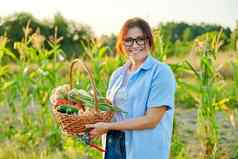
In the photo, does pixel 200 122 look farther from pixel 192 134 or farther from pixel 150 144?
pixel 150 144

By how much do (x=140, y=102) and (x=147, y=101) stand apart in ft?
0.13

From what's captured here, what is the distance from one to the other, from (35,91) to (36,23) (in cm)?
2461

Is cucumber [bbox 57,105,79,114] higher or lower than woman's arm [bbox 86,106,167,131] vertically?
higher

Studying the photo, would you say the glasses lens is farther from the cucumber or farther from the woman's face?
the cucumber

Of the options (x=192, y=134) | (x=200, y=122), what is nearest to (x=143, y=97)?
(x=200, y=122)

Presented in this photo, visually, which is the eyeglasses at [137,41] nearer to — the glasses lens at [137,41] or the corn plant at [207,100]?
the glasses lens at [137,41]

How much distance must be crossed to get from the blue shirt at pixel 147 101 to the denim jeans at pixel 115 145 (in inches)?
2.0

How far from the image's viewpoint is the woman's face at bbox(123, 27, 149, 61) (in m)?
3.21

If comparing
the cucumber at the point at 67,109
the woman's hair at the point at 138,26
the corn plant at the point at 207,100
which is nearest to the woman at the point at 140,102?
the woman's hair at the point at 138,26

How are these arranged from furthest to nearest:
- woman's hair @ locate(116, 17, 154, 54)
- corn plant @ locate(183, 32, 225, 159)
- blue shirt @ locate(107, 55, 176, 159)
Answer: corn plant @ locate(183, 32, 225, 159) → woman's hair @ locate(116, 17, 154, 54) → blue shirt @ locate(107, 55, 176, 159)

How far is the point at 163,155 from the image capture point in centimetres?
326

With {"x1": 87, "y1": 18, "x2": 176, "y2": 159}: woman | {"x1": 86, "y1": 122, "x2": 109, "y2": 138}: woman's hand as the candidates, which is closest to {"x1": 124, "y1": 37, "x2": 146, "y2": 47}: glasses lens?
{"x1": 87, "y1": 18, "x2": 176, "y2": 159}: woman

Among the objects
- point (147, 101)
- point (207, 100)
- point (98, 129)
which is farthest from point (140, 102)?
point (207, 100)

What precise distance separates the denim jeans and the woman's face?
44cm
